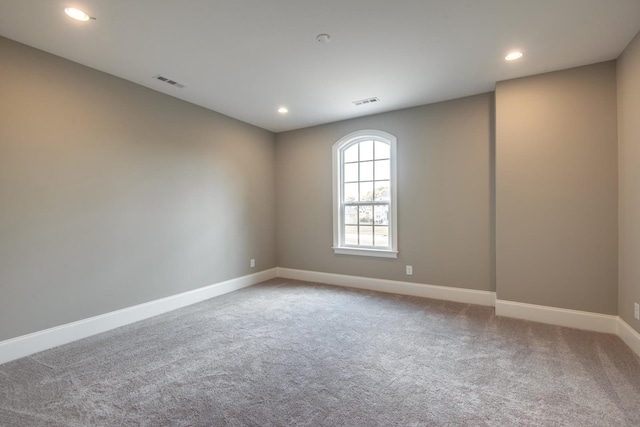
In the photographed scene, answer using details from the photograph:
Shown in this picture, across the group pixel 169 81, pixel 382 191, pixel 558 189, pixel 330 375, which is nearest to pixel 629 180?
pixel 558 189

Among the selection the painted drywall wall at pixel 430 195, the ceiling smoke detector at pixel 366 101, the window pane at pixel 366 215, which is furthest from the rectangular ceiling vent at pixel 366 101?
the window pane at pixel 366 215

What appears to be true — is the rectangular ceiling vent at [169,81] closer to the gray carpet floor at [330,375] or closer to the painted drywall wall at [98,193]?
the painted drywall wall at [98,193]

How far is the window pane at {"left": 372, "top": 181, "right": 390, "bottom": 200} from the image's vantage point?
455 cm

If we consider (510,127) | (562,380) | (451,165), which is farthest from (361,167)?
(562,380)

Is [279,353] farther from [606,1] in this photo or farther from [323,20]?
[606,1]

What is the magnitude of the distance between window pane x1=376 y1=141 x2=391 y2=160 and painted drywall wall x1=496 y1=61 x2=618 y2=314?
1530mm

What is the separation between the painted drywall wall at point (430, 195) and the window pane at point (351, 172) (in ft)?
0.88

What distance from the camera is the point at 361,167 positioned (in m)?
4.80

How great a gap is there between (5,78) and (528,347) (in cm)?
509

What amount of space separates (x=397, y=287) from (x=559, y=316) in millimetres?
1860

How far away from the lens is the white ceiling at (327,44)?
85.7 inches

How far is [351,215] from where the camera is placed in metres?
4.90

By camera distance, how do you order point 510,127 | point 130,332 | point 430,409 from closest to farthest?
point 430,409
point 130,332
point 510,127

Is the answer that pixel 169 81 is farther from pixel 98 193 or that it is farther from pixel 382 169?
pixel 382 169
